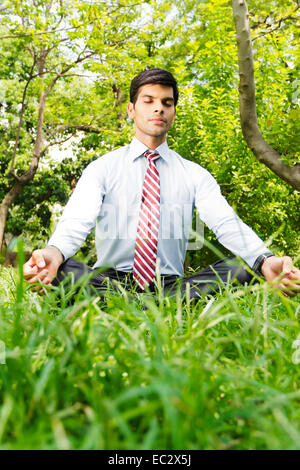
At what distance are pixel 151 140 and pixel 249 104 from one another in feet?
3.37

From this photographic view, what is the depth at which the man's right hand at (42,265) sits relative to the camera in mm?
1783

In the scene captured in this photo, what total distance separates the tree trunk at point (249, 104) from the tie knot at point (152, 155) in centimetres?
99

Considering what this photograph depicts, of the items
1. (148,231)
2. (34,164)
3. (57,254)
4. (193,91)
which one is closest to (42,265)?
(57,254)

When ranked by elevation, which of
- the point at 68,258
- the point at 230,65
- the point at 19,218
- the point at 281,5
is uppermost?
the point at 281,5

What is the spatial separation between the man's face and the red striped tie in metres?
0.30

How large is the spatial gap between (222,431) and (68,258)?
177cm

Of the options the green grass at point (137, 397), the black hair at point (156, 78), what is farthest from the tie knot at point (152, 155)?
the green grass at point (137, 397)

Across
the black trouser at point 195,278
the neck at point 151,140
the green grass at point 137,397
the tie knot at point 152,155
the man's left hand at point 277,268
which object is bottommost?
the black trouser at point 195,278

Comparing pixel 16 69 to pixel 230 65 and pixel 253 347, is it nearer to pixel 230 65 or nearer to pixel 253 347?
pixel 230 65

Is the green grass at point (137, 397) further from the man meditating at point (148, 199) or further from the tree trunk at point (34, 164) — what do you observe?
the tree trunk at point (34, 164)

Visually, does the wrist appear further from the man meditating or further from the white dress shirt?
the white dress shirt

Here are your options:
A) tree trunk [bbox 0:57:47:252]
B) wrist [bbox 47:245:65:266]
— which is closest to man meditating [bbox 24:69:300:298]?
wrist [bbox 47:245:65:266]

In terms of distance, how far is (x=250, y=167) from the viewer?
6.74 meters

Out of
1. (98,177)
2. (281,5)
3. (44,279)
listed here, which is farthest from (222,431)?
(281,5)
